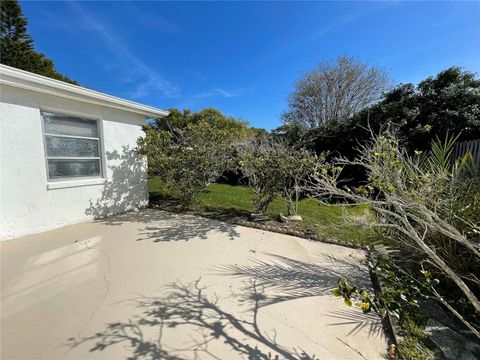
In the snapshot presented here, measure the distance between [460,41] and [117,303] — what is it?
361 inches

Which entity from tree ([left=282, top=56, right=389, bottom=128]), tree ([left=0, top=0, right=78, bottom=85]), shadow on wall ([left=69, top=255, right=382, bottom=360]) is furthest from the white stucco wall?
tree ([left=282, top=56, right=389, bottom=128])

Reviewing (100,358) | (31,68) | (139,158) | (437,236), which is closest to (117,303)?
(100,358)

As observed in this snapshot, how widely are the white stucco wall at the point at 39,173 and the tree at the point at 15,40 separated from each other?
1609 centimetres

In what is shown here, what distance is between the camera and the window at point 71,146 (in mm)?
5426

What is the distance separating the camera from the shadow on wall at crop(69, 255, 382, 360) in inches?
84.4

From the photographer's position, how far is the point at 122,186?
7074 millimetres

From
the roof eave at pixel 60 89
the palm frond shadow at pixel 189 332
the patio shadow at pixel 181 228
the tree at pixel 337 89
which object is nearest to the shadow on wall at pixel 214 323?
the palm frond shadow at pixel 189 332

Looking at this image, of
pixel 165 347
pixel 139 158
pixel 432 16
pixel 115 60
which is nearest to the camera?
pixel 165 347

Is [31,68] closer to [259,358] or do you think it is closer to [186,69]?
[186,69]

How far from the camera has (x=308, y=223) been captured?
20.8ft

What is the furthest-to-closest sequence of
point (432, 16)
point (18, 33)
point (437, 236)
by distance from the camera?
point (18, 33)
point (432, 16)
point (437, 236)

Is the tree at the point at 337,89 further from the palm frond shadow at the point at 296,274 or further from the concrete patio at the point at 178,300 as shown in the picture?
the concrete patio at the point at 178,300

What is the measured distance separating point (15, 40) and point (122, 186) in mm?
17947

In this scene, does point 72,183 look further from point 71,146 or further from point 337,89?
point 337,89
